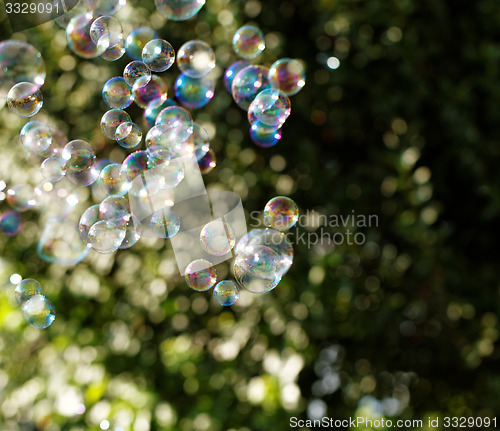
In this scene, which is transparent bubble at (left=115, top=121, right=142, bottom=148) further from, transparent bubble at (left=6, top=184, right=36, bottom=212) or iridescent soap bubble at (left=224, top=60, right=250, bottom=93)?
transparent bubble at (left=6, top=184, right=36, bottom=212)

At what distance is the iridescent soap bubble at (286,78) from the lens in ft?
6.05

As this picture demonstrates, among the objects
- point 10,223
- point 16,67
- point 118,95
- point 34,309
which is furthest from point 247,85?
point 10,223

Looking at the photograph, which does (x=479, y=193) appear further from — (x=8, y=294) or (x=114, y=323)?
(x=8, y=294)

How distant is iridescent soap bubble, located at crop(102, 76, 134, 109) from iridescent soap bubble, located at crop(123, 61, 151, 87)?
3cm

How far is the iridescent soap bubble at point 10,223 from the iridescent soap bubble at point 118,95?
2.91 feet

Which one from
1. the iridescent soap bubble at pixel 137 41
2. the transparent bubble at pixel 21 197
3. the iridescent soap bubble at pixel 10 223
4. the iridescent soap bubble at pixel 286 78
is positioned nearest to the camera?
the iridescent soap bubble at pixel 286 78

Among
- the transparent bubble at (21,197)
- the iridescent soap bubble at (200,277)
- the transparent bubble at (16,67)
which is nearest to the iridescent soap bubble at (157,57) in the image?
the transparent bubble at (16,67)

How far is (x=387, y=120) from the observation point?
217 cm

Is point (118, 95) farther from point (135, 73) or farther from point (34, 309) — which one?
point (34, 309)

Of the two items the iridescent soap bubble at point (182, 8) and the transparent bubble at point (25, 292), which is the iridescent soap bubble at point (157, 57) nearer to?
the iridescent soap bubble at point (182, 8)

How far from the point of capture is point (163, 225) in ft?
6.07

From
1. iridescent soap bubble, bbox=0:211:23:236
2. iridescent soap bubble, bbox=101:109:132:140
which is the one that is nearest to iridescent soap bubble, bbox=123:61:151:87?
iridescent soap bubble, bbox=101:109:132:140

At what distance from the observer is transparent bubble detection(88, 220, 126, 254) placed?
174cm

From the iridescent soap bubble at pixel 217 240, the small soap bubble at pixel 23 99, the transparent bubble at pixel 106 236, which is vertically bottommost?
the iridescent soap bubble at pixel 217 240
